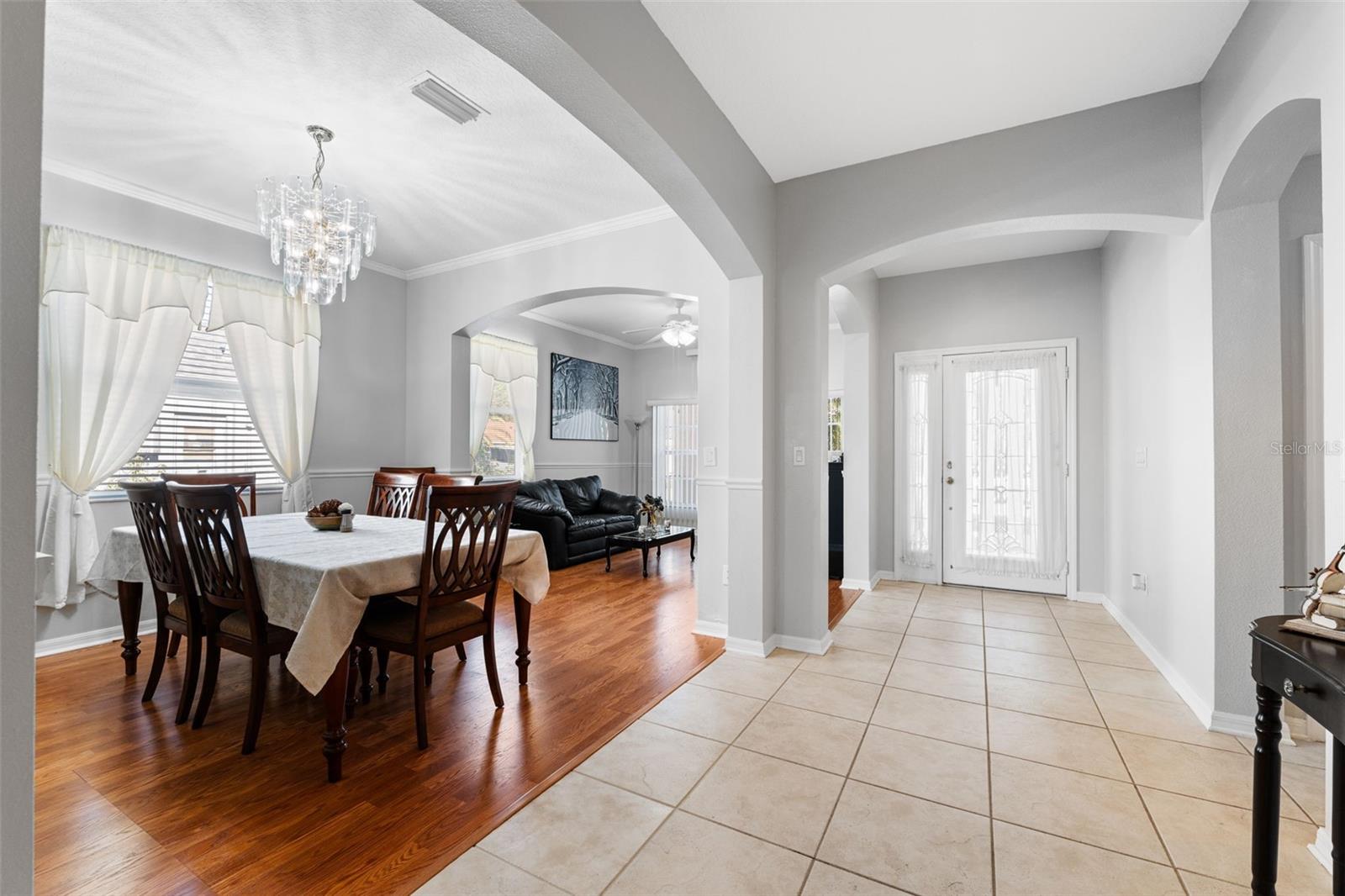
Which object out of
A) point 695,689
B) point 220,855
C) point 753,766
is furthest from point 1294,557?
point 220,855

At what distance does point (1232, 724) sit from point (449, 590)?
10.7 ft

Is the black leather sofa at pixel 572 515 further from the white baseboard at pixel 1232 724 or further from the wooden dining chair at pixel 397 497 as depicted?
the white baseboard at pixel 1232 724

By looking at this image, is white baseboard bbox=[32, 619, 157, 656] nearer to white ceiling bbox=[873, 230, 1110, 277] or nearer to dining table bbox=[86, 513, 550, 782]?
dining table bbox=[86, 513, 550, 782]

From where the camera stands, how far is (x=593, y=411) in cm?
782

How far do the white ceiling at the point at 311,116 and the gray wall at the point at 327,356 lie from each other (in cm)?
20

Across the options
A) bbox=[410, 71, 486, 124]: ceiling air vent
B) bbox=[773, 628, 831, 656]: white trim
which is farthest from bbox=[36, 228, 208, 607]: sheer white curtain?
bbox=[773, 628, 831, 656]: white trim

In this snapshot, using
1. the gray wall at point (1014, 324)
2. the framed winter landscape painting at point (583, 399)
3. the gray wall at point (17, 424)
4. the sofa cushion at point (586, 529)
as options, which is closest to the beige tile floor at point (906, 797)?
the gray wall at point (17, 424)

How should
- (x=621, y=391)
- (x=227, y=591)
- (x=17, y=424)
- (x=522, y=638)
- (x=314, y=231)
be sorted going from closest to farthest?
1. (x=17, y=424)
2. (x=227, y=591)
3. (x=522, y=638)
4. (x=314, y=231)
5. (x=621, y=391)

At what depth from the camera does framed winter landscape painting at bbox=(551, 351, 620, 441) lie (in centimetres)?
719

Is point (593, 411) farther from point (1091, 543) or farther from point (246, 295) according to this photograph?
point (1091, 543)

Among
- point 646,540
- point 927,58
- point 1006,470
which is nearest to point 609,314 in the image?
point 646,540

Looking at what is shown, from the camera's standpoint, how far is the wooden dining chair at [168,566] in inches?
91.4

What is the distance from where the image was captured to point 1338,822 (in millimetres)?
1330

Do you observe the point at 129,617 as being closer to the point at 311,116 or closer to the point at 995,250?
the point at 311,116
